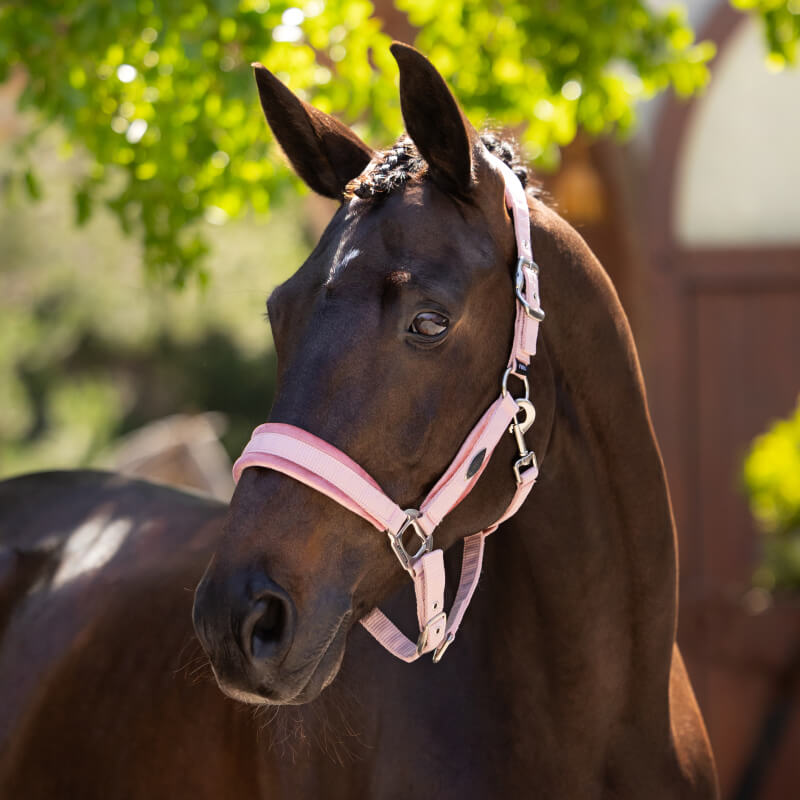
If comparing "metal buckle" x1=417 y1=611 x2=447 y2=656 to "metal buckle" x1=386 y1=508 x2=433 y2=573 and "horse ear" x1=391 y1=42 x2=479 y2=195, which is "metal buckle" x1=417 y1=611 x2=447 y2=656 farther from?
"horse ear" x1=391 y1=42 x2=479 y2=195

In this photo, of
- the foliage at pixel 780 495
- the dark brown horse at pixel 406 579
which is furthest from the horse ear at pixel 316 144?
the foliage at pixel 780 495

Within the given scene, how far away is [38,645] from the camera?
2.61m

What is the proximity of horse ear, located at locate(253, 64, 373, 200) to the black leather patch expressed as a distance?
62 cm

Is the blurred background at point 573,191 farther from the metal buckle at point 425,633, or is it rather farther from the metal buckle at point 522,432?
the metal buckle at point 425,633

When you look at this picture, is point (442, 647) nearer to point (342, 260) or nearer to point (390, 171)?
point (342, 260)

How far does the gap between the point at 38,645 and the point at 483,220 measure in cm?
156

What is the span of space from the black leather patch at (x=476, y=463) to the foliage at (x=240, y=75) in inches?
63.3

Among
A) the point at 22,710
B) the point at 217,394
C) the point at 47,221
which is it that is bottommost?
the point at 217,394

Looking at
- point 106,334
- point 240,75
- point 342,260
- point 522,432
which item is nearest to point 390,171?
point 342,260

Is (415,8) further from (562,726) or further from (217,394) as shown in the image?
(217,394)

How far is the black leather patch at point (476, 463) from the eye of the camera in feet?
5.81

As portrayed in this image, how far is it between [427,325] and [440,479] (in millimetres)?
252

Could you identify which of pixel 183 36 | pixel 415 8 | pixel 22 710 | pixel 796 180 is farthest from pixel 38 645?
pixel 796 180

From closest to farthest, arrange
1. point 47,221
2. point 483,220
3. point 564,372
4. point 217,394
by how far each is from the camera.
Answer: point 483,220
point 564,372
point 47,221
point 217,394
